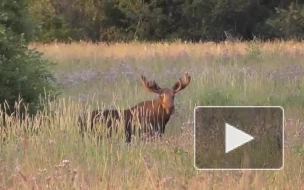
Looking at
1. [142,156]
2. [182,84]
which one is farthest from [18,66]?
[142,156]

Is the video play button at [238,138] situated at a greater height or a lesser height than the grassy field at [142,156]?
greater

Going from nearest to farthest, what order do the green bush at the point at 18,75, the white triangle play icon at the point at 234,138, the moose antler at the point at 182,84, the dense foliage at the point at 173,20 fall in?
the white triangle play icon at the point at 234,138
the green bush at the point at 18,75
the moose antler at the point at 182,84
the dense foliage at the point at 173,20

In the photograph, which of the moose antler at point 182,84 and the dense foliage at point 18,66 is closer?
the dense foliage at point 18,66

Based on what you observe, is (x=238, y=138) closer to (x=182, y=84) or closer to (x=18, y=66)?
(x=18, y=66)

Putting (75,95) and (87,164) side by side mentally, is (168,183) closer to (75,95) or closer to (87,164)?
(87,164)

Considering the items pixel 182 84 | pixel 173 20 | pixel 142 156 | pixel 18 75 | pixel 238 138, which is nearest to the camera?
pixel 238 138

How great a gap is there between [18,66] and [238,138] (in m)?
3.92

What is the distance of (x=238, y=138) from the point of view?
12.3 ft

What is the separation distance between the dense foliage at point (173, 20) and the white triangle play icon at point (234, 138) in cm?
2753

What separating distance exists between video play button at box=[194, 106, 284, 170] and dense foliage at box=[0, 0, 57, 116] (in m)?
3.26

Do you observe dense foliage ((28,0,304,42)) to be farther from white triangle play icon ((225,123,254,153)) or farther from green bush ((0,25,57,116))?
white triangle play icon ((225,123,254,153))

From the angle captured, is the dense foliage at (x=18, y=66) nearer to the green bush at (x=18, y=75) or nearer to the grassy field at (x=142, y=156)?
the green bush at (x=18, y=75)

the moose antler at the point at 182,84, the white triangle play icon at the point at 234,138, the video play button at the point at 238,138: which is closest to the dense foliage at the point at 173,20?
the moose antler at the point at 182,84

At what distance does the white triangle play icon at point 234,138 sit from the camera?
12.4ft
